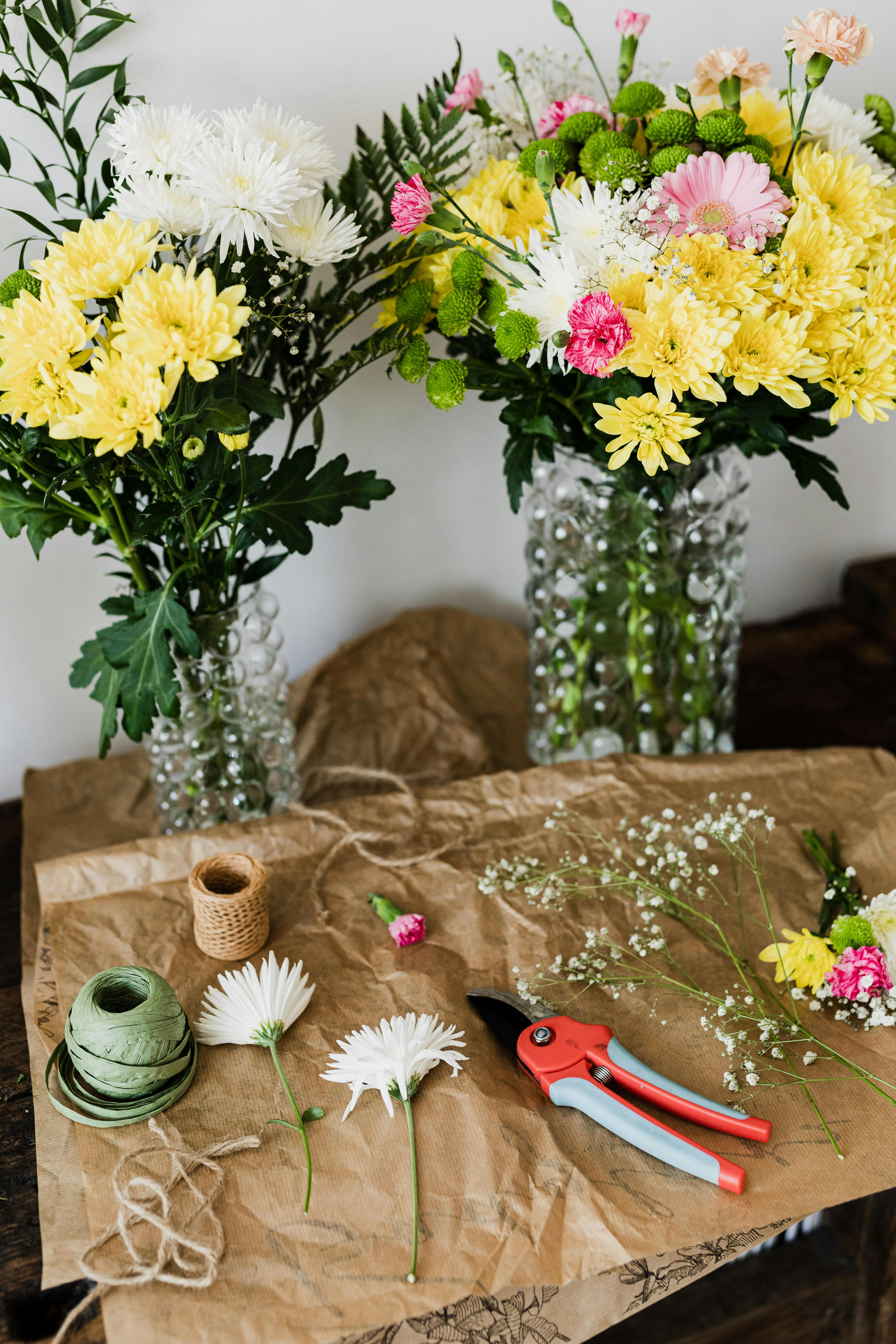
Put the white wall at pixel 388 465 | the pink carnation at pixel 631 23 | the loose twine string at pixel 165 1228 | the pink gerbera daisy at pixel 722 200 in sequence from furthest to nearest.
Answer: the white wall at pixel 388 465, the pink carnation at pixel 631 23, the pink gerbera daisy at pixel 722 200, the loose twine string at pixel 165 1228

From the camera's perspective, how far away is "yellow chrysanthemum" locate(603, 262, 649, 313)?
2.29 feet

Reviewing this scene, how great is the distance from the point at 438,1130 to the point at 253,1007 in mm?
163

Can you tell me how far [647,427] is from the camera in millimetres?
705

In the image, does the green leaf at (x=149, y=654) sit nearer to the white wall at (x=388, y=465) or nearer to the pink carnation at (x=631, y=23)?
the white wall at (x=388, y=465)

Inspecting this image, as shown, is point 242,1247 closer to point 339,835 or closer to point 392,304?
point 339,835

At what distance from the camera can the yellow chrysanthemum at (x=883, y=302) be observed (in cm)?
71

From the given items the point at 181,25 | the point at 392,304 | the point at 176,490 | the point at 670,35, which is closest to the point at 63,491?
the point at 176,490

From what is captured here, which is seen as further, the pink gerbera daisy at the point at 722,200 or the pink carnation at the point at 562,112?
the pink carnation at the point at 562,112

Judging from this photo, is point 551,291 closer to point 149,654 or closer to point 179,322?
point 179,322

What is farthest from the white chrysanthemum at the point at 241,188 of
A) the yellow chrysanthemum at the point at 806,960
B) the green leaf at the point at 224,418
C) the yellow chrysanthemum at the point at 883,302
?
the yellow chrysanthemum at the point at 806,960

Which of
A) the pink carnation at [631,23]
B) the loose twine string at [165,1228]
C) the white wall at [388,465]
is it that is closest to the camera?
the loose twine string at [165,1228]

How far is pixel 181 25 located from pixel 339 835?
73cm

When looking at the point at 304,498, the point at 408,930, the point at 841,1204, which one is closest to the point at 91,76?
the point at 304,498

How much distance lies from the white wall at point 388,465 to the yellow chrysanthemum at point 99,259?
1.06 feet
